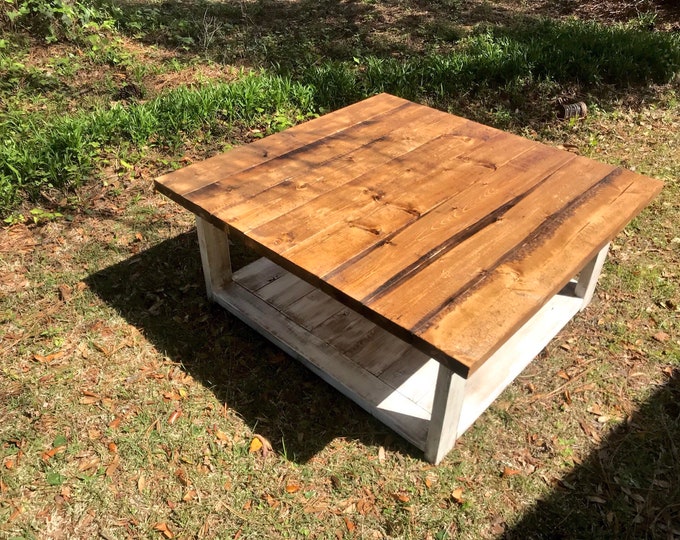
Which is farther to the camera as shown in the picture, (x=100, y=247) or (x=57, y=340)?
(x=100, y=247)

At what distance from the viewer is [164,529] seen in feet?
7.27

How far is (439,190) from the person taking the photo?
8.80 feet

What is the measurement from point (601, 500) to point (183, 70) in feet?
16.3

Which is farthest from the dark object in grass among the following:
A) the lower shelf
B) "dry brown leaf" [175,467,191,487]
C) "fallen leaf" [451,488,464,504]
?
"dry brown leaf" [175,467,191,487]

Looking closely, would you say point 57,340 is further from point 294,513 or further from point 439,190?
point 439,190

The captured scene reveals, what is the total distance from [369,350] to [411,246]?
0.71 meters

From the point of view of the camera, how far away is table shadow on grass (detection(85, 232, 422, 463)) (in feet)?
8.51

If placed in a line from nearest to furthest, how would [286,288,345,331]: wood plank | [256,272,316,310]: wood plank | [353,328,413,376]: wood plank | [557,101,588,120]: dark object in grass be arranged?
[353,328,413,376]: wood plank → [286,288,345,331]: wood plank → [256,272,316,310]: wood plank → [557,101,588,120]: dark object in grass

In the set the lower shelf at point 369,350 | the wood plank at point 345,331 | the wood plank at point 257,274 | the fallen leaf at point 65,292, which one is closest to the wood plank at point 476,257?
the lower shelf at point 369,350

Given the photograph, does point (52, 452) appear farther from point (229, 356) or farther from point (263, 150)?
point (263, 150)

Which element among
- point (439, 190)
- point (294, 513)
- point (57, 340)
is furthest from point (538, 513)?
point (57, 340)

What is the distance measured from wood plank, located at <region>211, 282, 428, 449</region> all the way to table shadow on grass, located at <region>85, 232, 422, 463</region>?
3.4 inches

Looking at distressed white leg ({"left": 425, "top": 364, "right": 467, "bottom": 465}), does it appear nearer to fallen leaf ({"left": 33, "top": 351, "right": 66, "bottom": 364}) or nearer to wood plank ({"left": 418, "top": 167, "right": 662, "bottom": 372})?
wood plank ({"left": 418, "top": 167, "right": 662, "bottom": 372})

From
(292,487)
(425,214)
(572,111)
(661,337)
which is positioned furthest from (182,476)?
(572,111)
